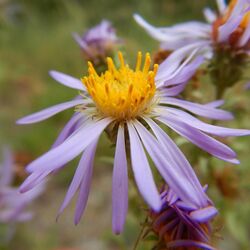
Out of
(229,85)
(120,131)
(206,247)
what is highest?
(120,131)

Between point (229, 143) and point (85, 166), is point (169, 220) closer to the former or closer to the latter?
point (85, 166)

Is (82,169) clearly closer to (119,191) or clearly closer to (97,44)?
(119,191)

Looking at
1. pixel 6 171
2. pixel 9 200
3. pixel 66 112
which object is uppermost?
pixel 6 171

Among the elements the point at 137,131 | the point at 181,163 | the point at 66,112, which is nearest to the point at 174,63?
the point at 137,131

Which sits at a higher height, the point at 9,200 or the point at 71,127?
the point at 71,127

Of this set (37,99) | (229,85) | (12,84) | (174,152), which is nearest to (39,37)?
(12,84)

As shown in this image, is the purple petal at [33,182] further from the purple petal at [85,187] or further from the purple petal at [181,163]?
the purple petal at [181,163]
